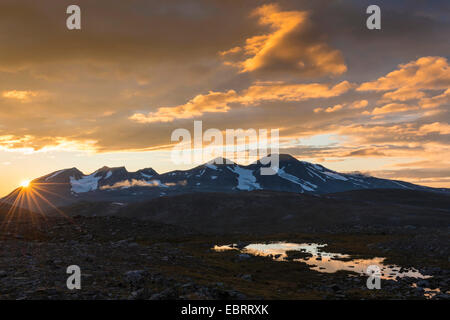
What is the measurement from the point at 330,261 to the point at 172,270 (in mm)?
20303

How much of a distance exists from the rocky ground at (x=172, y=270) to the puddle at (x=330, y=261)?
155 centimetres

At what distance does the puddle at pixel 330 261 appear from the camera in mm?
28858

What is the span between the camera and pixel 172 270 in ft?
81.1

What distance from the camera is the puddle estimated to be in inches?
1136

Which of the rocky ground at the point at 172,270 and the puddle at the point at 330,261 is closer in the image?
the rocky ground at the point at 172,270

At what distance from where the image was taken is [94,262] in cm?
2403

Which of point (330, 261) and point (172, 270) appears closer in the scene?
point (172, 270)

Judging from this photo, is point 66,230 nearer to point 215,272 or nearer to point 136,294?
point 215,272

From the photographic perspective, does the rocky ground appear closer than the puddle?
Yes

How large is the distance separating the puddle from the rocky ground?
1.55 meters

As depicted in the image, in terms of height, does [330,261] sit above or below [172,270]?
below

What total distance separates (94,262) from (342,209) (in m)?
99.7

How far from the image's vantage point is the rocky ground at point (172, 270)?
54.8 feet
